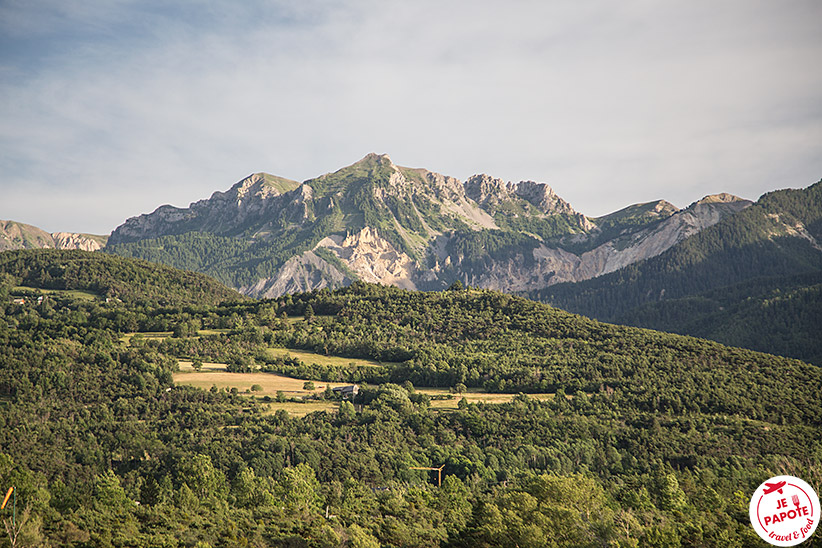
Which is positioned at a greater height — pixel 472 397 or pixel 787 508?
pixel 787 508

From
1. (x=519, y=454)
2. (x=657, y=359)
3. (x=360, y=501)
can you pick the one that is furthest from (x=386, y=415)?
(x=657, y=359)

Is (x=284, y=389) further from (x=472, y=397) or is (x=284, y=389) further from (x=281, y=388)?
(x=472, y=397)

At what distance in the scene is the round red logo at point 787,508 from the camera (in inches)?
2132

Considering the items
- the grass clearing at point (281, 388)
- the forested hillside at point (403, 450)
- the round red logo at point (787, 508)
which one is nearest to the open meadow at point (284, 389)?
the grass clearing at point (281, 388)

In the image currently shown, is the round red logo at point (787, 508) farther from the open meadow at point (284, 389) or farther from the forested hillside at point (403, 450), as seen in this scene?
the open meadow at point (284, 389)

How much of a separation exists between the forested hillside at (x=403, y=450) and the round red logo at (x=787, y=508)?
6.41 meters

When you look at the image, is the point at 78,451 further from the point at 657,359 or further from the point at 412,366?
the point at 657,359

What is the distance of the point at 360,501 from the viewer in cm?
10038

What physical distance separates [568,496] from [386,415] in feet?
239

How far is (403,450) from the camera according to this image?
137 m

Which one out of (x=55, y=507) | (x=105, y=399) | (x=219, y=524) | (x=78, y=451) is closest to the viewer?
(x=219, y=524)

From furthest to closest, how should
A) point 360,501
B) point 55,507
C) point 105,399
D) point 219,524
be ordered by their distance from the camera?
1. point 105,399
2. point 360,501
3. point 55,507
4. point 219,524

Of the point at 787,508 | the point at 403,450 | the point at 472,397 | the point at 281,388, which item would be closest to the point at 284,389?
the point at 281,388

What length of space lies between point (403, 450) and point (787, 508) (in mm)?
89407
